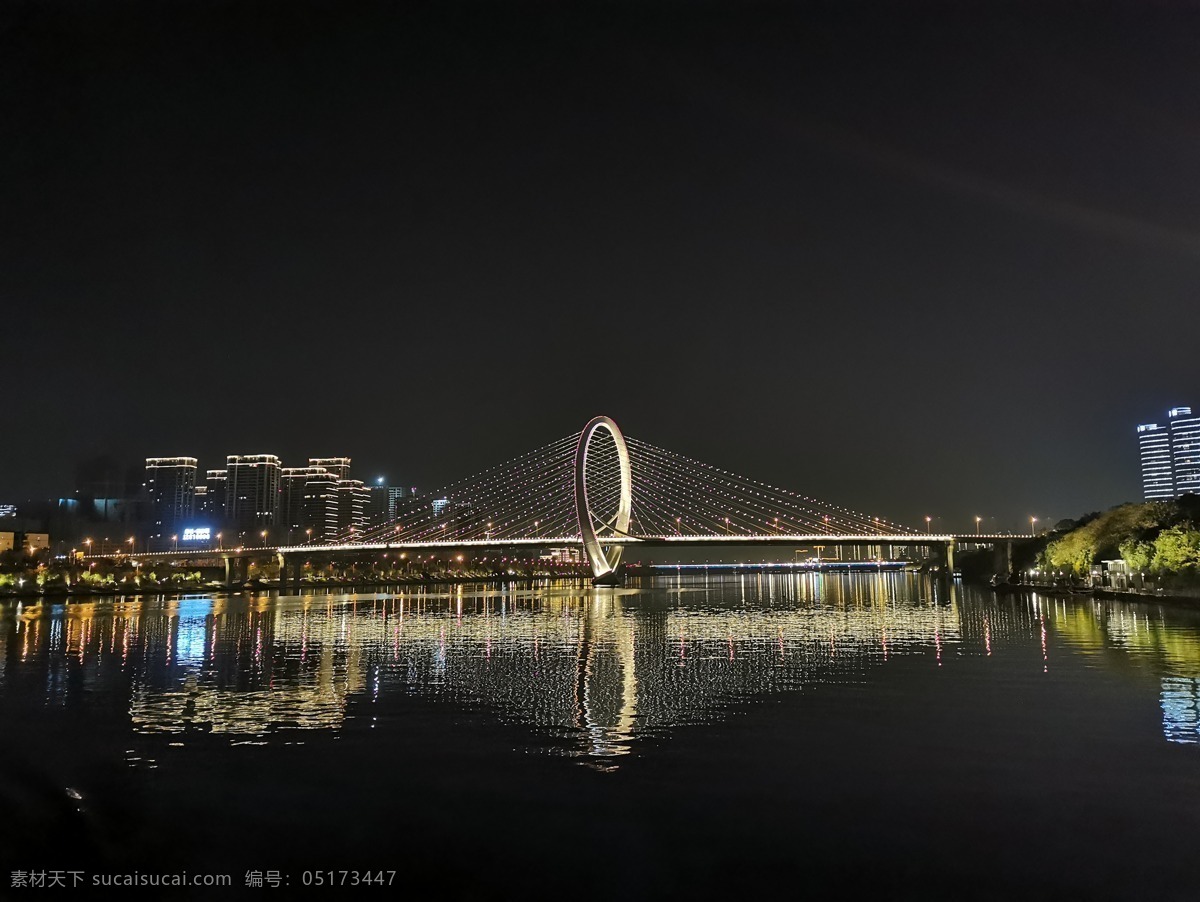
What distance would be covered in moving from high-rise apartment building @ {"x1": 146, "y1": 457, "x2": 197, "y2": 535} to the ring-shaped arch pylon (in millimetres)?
98021

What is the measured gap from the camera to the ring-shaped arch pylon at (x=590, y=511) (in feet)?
225

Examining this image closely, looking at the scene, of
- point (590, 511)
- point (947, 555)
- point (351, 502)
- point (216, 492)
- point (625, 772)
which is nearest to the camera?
point (625, 772)

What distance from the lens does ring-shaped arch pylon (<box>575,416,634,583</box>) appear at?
225ft

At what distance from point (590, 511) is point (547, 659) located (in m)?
50.9

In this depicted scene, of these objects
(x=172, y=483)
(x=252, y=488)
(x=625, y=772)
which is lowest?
(x=625, y=772)

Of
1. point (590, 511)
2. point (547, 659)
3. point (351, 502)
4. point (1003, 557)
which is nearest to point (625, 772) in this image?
point (547, 659)

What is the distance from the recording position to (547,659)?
67.5 ft

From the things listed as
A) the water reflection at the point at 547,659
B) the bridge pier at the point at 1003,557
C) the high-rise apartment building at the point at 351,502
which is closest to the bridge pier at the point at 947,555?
the bridge pier at the point at 1003,557

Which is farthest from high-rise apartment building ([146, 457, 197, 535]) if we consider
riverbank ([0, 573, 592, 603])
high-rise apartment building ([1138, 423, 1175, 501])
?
high-rise apartment building ([1138, 423, 1175, 501])

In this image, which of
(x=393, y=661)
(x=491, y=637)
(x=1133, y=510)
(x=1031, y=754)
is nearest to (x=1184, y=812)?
(x=1031, y=754)

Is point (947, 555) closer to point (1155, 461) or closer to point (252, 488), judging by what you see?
point (1155, 461)

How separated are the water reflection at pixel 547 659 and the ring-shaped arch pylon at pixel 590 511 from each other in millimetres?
30411

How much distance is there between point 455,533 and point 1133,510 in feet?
238

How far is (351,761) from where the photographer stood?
10266 mm
